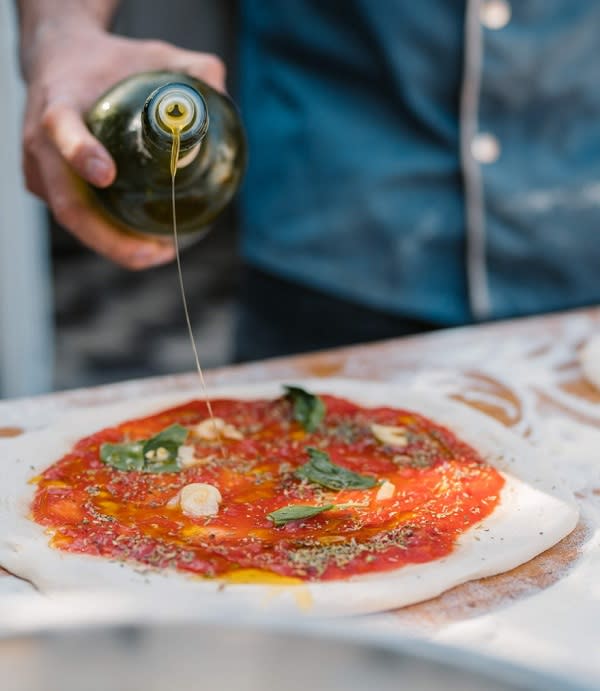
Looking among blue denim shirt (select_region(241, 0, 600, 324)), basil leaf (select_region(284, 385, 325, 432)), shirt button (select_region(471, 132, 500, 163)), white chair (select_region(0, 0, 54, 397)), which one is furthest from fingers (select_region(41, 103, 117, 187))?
white chair (select_region(0, 0, 54, 397))

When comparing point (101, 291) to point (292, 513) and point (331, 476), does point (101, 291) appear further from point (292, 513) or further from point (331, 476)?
point (292, 513)

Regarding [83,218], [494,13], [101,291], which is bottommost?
[101,291]

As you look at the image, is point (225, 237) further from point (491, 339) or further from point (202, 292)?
point (491, 339)

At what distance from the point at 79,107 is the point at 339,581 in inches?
40.7

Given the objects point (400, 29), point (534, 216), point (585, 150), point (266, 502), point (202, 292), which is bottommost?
point (202, 292)

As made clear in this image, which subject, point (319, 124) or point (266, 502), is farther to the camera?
point (319, 124)

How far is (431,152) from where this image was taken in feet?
7.93

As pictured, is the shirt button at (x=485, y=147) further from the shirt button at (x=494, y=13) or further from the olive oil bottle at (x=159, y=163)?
the olive oil bottle at (x=159, y=163)

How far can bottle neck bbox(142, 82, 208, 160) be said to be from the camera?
1.35 metres

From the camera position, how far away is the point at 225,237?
6.24m

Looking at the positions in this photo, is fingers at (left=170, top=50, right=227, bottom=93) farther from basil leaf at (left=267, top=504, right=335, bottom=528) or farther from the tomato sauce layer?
basil leaf at (left=267, top=504, right=335, bottom=528)

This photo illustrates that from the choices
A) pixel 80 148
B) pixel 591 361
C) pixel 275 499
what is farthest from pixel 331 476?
pixel 591 361

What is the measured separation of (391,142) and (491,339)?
0.56 m

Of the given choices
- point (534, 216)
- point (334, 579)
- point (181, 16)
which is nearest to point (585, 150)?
point (534, 216)
